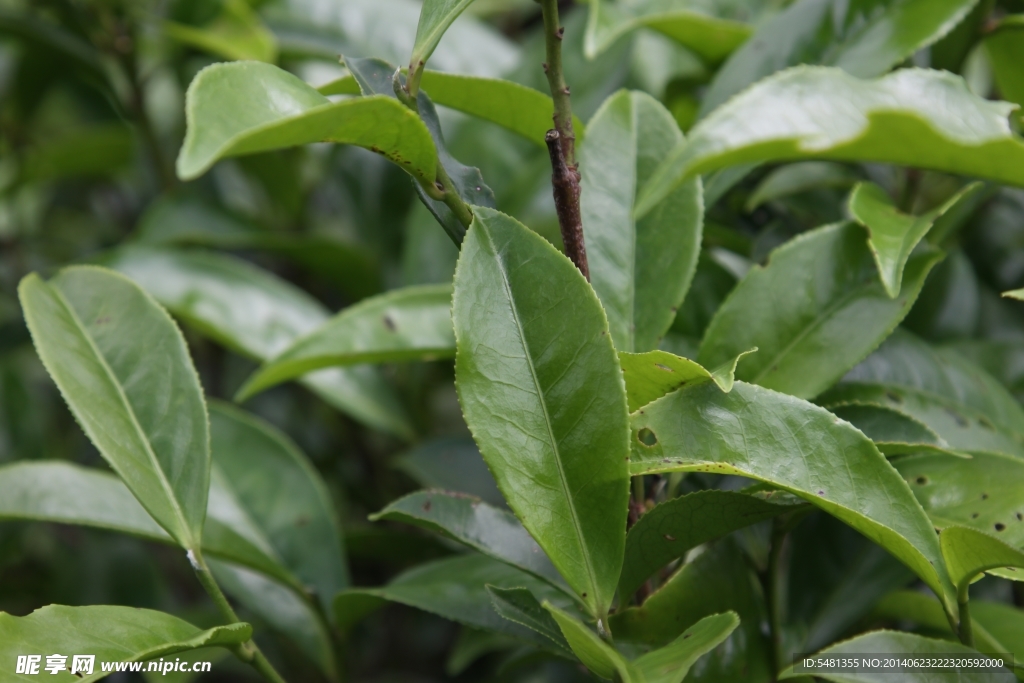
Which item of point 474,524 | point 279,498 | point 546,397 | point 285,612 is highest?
point 546,397

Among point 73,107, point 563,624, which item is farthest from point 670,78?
point 73,107

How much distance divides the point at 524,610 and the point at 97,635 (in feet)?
0.79

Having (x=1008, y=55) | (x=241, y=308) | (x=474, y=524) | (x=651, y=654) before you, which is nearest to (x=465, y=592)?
(x=474, y=524)

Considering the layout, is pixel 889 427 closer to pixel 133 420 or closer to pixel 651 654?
pixel 651 654

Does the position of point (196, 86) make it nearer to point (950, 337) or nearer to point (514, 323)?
point (514, 323)

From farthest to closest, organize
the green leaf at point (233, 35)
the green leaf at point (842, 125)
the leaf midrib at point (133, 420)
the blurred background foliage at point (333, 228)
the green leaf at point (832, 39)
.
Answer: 1. the green leaf at point (233, 35)
2. the blurred background foliage at point (333, 228)
3. the green leaf at point (832, 39)
4. the leaf midrib at point (133, 420)
5. the green leaf at point (842, 125)

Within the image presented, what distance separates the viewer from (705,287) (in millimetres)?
704

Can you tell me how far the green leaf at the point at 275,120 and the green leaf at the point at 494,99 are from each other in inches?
4.5

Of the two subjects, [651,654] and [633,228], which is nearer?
[651,654]

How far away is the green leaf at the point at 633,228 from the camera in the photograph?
58 cm

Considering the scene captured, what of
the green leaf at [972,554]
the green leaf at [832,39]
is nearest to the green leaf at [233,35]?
the green leaf at [832,39]

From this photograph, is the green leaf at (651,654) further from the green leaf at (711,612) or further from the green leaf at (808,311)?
the green leaf at (808,311)

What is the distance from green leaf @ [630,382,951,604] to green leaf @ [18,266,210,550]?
1.03 ft

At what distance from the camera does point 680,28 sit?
81 centimetres
